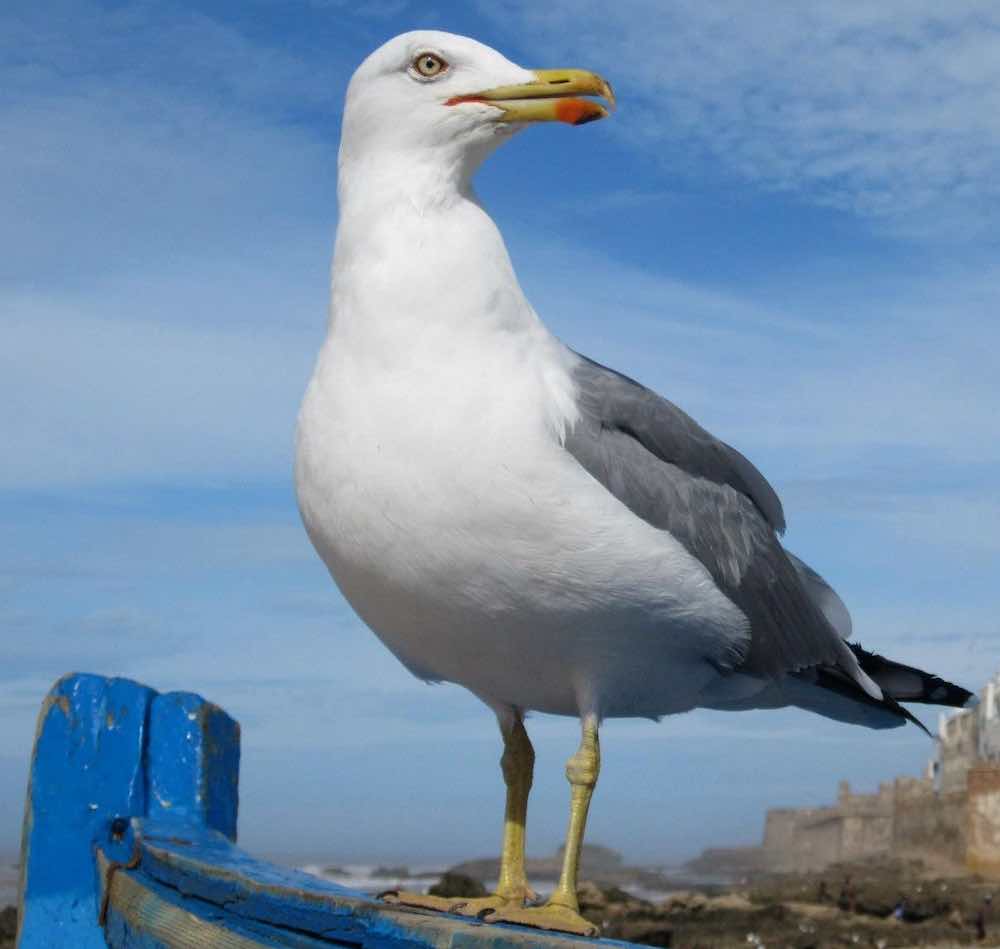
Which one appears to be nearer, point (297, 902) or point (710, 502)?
point (297, 902)

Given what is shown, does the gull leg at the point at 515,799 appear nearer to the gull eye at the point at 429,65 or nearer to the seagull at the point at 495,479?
the seagull at the point at 495,479

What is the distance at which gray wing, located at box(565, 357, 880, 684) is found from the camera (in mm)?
3824

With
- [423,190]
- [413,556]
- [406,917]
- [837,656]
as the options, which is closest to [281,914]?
[406,917]

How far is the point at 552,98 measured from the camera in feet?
12.7

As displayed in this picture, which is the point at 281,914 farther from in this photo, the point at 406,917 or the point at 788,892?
the point at 788,892

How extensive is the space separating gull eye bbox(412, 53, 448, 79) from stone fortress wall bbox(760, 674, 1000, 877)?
108ft

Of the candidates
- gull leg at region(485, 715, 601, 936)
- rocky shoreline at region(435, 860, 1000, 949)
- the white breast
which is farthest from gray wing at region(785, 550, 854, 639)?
rocky shoreline at region(435, 860, 1000, 949)

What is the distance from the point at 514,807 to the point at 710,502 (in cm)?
98

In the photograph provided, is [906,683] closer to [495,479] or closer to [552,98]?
[495,479]

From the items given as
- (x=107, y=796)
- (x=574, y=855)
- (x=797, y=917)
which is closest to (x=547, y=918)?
(x=574, y=855)

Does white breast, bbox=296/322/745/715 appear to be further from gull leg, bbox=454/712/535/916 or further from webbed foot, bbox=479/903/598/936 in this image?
webbed foot, bbox=479/903/598/936

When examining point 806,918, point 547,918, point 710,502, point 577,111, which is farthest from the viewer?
point 806,918

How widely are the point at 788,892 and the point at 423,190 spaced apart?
55.2ft

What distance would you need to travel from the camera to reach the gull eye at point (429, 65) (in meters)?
4.00
